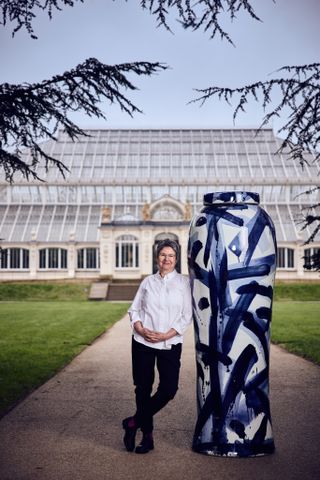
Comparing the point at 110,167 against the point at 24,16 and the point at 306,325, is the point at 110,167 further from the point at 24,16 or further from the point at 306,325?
the point at 24,16

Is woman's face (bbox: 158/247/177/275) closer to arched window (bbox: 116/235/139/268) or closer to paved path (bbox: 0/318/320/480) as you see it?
paved path (bbox: 0/318/320/480)

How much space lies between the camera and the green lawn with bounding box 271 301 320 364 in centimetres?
1344

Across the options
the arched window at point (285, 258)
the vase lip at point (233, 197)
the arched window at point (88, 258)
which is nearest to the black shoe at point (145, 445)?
the vase lip at point (233, 197)

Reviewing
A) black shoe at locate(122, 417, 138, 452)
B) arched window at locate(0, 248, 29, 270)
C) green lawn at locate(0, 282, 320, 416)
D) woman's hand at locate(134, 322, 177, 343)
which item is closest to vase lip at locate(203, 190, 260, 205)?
woman's hand at locate(134, 322, 177, 343)

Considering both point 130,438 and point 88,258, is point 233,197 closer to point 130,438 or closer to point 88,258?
point 130,438

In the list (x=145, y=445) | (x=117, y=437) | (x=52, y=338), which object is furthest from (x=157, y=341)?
(x=52, y=338)

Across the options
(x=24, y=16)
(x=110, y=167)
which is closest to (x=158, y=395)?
(x=24, y=16)

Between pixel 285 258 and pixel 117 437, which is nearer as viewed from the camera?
pixel 117 437

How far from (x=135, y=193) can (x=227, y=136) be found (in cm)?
1345

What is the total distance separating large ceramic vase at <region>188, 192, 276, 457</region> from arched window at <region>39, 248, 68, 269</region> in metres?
40.8

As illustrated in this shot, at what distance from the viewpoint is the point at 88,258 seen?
4556 cm

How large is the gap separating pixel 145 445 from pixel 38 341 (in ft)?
32.7

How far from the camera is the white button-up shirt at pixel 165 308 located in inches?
221

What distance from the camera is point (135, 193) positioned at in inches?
2009
